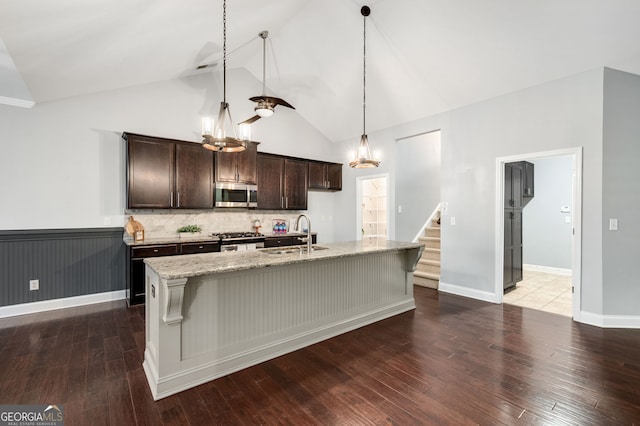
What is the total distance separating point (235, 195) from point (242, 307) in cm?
300

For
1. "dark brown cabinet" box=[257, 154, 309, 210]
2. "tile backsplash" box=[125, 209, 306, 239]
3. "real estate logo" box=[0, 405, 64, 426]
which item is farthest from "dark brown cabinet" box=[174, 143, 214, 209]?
"real estate logo" box=[0, 405, 64, 426]

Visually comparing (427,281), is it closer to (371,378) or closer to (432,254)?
(432,254)

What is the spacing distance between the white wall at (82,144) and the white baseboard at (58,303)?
3.22 ft

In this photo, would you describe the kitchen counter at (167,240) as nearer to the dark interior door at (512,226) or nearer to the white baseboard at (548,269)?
the dark interior door at (512,226)

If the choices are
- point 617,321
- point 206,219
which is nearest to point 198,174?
point 206,219

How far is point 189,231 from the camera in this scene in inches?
191

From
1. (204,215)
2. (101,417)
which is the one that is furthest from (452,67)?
(101,417)

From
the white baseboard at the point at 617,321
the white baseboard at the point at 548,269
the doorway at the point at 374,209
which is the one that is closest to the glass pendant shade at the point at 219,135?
the white baseboard at the point at 617,321

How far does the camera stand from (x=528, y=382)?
228 centimetres

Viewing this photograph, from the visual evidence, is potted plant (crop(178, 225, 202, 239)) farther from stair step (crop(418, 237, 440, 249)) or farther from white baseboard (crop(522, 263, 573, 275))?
white baseboard (crop(522, 263, 573, 275))

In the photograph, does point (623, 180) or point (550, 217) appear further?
point (550, 217)

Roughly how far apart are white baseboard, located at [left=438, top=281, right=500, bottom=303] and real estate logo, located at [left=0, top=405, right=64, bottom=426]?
4725mm

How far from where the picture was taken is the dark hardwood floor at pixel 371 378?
1.91 m

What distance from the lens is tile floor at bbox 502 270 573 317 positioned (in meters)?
4.08
